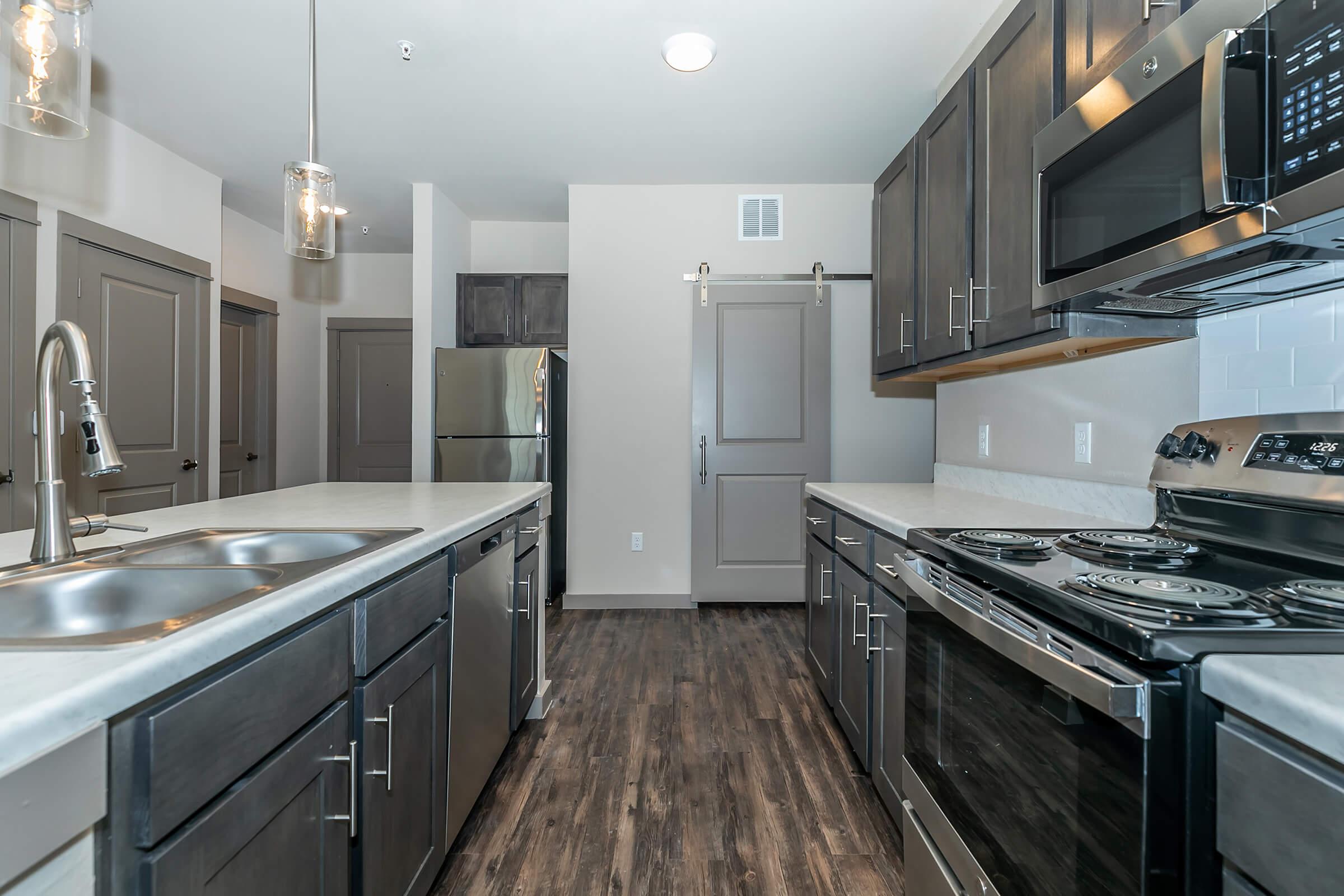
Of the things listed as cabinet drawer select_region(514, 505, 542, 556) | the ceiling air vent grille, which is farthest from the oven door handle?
the ceiling air vent grille

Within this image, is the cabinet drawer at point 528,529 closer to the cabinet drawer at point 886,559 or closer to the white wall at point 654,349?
the cabinet drawer at point 886,559

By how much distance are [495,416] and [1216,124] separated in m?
3.72

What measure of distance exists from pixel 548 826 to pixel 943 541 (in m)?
1.37

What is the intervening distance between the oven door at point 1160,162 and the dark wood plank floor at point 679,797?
1.53 m

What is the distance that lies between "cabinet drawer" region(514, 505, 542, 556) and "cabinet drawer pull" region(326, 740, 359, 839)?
3.45ft

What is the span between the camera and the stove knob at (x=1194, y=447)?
1.35 meters

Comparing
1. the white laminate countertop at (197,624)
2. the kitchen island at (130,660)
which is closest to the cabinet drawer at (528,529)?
the white laminate countertop at (197,624)

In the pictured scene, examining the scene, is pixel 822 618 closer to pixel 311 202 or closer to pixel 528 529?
pixel 528 529

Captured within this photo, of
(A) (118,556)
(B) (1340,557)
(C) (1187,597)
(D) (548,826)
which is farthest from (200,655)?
(B) (1340,557)

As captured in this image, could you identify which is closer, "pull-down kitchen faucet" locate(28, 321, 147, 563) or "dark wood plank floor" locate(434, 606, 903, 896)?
"pull-down kitchen faucet" locate(28, 321, 147, 563)

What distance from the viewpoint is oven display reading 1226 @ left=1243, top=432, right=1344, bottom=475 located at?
1081 mm

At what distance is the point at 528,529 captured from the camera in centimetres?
230

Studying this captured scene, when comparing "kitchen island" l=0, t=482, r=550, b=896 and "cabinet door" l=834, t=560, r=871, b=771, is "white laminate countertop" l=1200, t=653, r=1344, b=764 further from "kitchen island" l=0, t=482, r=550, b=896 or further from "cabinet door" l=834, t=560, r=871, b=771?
"cabinet door" l=834, t=560, r=871, b=771

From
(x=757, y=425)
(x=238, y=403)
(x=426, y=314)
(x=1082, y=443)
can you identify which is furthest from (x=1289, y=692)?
(x=238, y=403)
